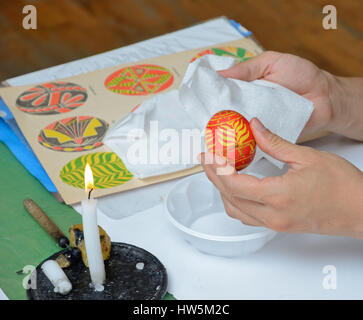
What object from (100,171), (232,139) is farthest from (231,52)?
(232,139)

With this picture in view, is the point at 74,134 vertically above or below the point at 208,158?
below

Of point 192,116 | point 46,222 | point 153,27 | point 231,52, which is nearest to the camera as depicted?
point 46,222

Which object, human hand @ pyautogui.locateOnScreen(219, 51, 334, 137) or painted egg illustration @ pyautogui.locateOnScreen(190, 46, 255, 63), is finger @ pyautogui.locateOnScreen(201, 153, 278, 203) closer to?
human hand @ pyautogui.locateOnScreen(219, 51, 334, 137)

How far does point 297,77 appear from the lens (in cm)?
110

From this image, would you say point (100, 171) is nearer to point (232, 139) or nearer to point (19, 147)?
point (19, 147)

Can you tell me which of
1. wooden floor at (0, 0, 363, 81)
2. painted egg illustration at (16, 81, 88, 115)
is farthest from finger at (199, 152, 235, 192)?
wooden floor at (0, 0, 363, 81)

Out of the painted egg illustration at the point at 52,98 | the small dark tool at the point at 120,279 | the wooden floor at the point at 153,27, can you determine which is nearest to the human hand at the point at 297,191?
the small dark tool at the point at 120,279

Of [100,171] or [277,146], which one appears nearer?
[277,146]

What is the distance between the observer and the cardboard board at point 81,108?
1.05 metres

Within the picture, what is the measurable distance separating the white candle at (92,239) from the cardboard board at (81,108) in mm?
225

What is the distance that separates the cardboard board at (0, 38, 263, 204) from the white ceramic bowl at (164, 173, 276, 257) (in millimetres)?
120

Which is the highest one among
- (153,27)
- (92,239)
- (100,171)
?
(92,239)

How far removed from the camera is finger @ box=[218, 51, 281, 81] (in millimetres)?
1089
